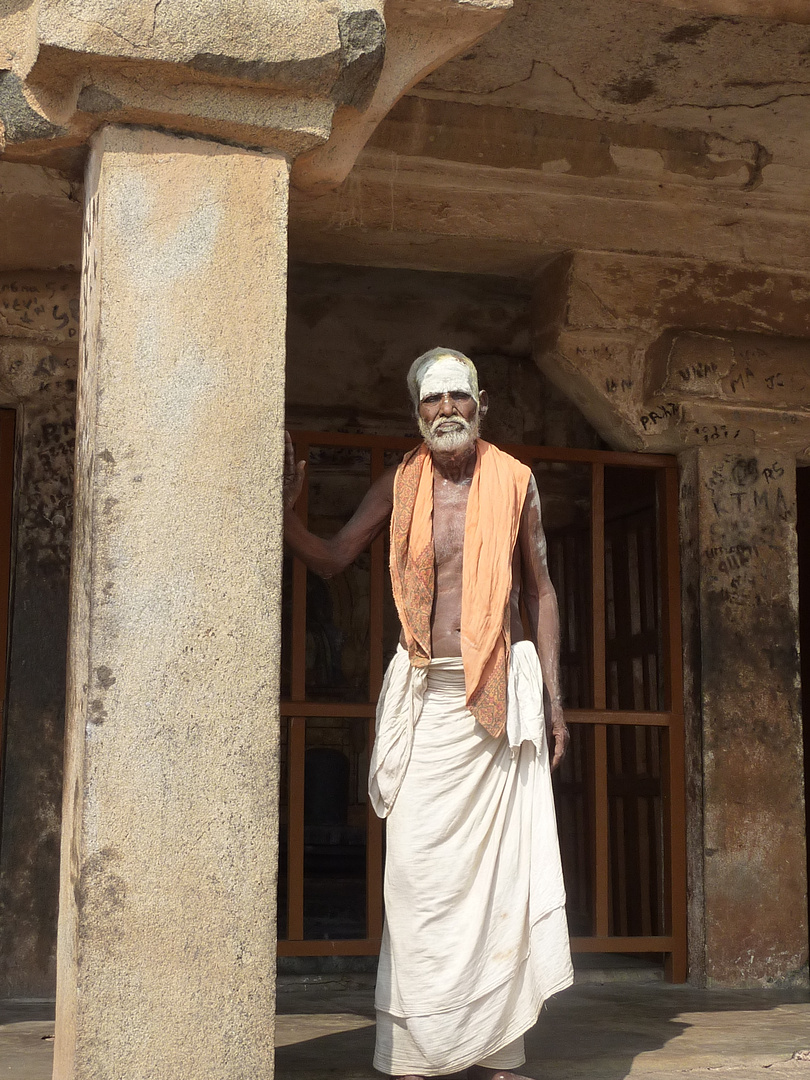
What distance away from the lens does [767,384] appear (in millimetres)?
5203

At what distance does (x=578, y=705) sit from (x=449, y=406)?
312cm

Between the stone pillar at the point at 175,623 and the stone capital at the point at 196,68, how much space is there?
7cm

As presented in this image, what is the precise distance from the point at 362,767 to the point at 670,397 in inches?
152

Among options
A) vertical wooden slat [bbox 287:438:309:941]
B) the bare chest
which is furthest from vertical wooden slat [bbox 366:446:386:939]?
the bare chest

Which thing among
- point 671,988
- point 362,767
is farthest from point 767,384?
point 362,767

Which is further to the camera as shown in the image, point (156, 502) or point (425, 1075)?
point (425, 1075)

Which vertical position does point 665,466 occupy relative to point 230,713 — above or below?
above

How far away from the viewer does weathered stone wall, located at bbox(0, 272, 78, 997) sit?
14.6ft

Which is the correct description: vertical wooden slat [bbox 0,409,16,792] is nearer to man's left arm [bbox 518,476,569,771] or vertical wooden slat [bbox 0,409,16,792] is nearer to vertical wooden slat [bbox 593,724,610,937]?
man's left arm [bbox 518,476,569,771]

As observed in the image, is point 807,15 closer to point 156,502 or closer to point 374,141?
point 374,141

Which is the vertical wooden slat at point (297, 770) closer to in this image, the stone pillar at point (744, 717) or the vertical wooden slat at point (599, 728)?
the vertical wooden slat at point (599, 728)

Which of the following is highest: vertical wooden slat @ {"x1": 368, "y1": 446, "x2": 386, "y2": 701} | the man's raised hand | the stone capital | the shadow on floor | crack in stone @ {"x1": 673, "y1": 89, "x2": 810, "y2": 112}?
crack in stone @ {"x1": 673, "y1": 89, "x2": 810, "y2": 112}

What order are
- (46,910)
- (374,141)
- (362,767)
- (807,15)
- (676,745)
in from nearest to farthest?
(807,15), (46,910), (374,141), (676,745), (362,767)

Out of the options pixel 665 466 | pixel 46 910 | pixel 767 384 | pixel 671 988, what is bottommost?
pixel 671 988
